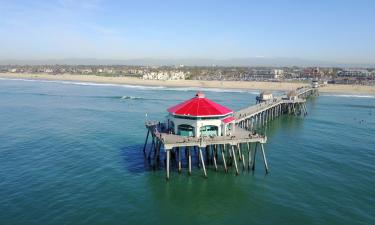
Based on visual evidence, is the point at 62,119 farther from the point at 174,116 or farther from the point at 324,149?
the point at 324,149

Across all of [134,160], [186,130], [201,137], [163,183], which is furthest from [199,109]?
[134,160]

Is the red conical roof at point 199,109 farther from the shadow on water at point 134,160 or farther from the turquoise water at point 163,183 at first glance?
the shadow on water at point 134,160

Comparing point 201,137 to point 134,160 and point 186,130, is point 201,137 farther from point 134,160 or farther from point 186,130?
point 134,160

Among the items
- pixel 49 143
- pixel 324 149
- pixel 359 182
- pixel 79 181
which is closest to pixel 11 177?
pixel 79 181

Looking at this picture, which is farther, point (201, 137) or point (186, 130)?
point (186, 130)

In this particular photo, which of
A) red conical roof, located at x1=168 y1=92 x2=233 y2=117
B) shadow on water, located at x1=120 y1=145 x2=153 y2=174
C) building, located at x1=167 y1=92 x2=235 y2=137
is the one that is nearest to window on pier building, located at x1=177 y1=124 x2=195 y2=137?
building, located at x1=167 y1=92 x2=235 y2=137

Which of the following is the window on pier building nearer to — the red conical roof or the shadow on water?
the red conical roof
